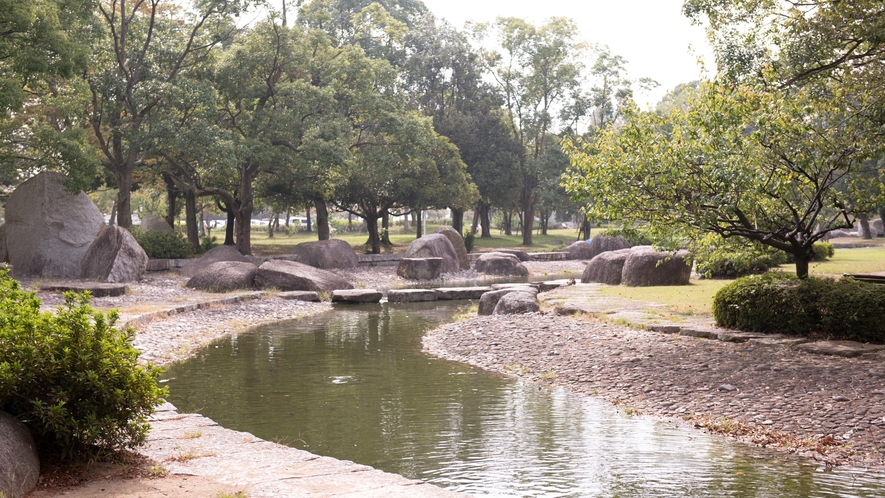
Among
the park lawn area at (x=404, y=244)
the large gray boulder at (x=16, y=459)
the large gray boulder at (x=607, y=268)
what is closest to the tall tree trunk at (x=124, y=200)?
the park lawn area at (x=404, y=244)

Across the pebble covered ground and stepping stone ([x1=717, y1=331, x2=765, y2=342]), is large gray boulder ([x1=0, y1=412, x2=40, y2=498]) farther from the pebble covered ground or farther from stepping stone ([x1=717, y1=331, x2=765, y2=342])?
stepping stone ([x1=717, y1=331, x2=765, y2=342])

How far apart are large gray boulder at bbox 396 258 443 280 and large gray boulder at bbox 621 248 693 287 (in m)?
10.7

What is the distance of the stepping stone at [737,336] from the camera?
11734 mm

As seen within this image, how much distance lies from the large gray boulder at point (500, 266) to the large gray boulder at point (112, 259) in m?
15.3

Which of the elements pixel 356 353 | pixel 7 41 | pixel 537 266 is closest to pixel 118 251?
pixel 7 41

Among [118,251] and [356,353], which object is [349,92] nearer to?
[118,251]

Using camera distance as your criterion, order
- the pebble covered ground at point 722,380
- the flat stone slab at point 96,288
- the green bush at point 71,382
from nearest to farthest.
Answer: the green bush at point 71,382 < the pebble covered ground at point 722,380 < the flat stone slab at point 96,288

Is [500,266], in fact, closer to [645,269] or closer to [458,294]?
[458,294]

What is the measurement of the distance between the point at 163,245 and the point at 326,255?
6.15 meters

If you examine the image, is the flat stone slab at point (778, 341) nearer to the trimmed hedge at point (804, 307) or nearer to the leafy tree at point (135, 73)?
the trimmed hedge at point (804, 307)

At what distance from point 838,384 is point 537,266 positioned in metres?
29.4

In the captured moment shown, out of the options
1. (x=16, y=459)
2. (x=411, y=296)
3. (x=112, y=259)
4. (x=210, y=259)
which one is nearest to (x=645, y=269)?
(x=411, y=296)

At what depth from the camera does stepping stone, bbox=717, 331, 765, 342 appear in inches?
462

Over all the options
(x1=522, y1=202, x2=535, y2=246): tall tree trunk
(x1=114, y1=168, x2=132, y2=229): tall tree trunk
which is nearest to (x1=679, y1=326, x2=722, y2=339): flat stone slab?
(x1=114, y1=168, x2=132, y2=229): tall tree trunk
